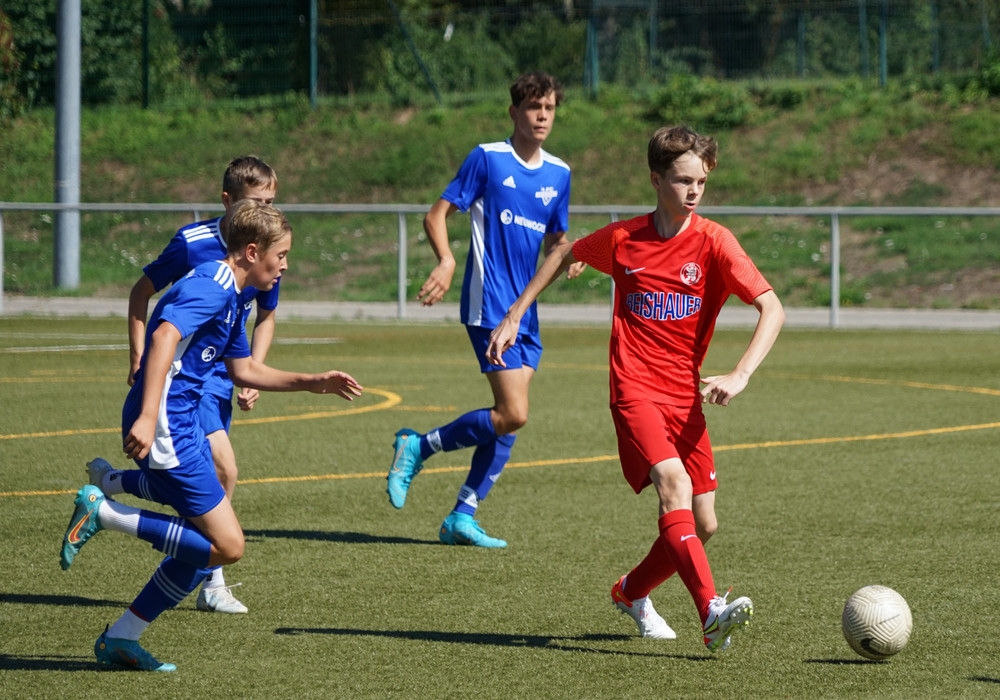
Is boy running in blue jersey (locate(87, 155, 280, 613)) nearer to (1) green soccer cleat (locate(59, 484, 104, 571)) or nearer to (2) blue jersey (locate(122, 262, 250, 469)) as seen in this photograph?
(2) blue jersey (locate(122, 262, 250, 469))

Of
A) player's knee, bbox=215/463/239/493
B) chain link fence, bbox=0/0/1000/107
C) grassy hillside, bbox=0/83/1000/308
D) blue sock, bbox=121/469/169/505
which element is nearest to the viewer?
blue sock, bbox=121/469/169/505

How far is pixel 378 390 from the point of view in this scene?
12.8 meters

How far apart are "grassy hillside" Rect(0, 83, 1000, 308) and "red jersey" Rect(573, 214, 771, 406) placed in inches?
Answer: 719

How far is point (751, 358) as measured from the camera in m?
4.77

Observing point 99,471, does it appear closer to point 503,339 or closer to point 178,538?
point 178,538

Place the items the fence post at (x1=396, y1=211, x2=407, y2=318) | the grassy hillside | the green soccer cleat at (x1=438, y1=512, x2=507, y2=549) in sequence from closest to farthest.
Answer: the green soccer cleat at (x1=438, y1=512, x2=507, y2=549)
the fence post at (x1=396, y1=211, x2=407, y2=318)
the grassy hillside

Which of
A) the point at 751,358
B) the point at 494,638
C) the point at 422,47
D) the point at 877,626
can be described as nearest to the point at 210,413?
the point at 494,638

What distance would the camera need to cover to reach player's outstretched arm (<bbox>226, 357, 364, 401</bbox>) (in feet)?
16.5

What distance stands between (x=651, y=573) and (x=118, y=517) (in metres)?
1.81

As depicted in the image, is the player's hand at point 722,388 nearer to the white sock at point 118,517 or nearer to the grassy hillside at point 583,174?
the white sock at point 118,517

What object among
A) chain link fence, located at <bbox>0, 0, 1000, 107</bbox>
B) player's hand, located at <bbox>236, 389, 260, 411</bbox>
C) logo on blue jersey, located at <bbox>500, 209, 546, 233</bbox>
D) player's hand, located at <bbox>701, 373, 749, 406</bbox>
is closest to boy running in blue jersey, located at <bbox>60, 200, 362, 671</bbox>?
player's hand, located at <bbox>236, 389, 260, 411</bbox>

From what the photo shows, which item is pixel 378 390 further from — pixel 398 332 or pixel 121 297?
pixel 121 297

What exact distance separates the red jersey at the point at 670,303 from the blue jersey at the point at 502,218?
202 centimetres

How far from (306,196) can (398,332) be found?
13570 mm
